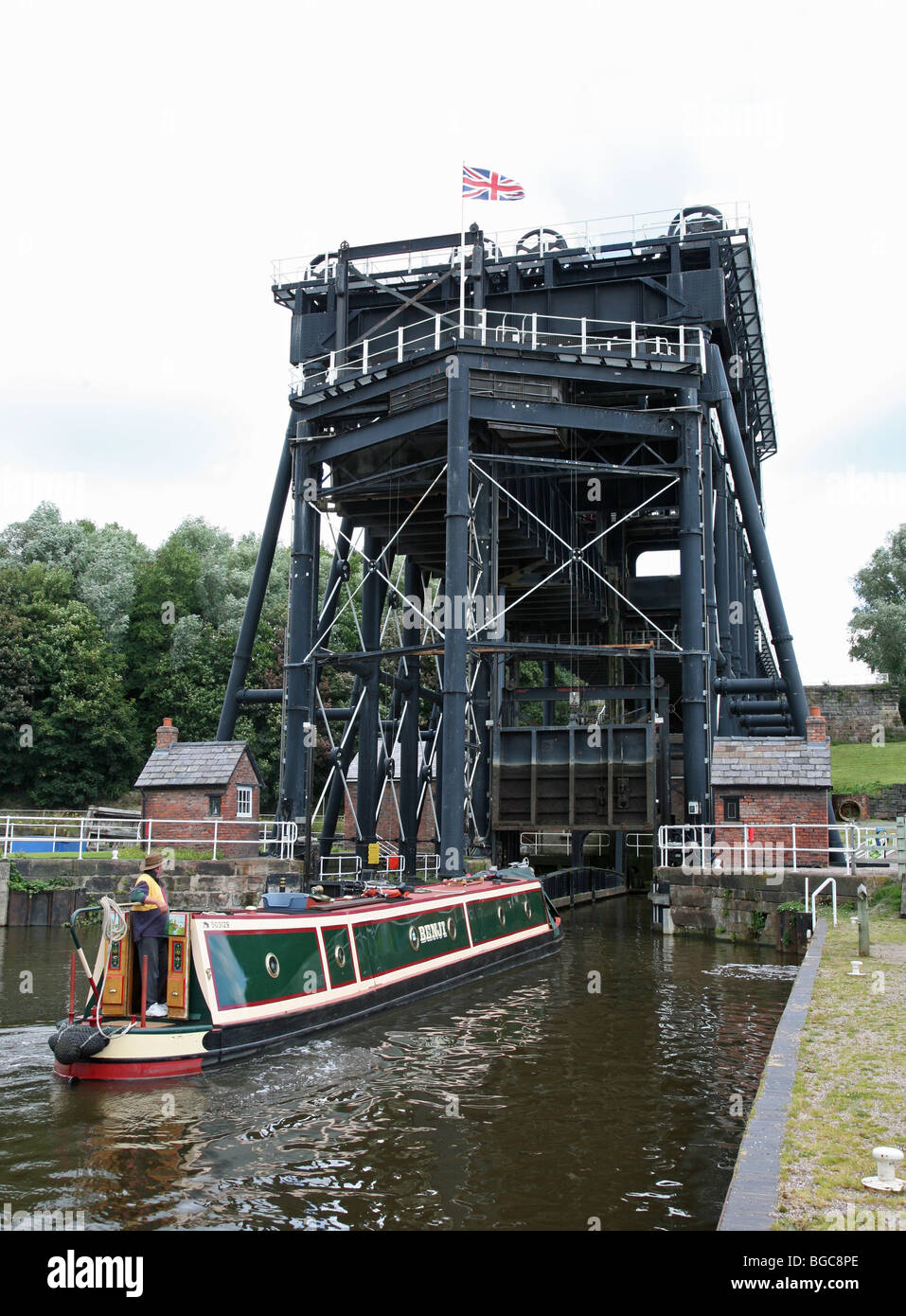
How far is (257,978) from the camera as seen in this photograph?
11.9 m

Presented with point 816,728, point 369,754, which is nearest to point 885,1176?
point 816,728

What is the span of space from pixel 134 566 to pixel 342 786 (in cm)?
3662

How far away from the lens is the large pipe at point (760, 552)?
28.9 metres

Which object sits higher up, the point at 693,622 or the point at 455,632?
the point at 693,622

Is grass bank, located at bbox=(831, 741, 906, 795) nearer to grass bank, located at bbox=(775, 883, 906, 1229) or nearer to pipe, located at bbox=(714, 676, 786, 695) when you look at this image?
pipe, located at bbox=(714, 676, 786, 695)

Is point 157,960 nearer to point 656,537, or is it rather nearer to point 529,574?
point 529,574

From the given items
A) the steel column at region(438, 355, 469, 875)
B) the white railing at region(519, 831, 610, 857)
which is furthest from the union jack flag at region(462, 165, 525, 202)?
the white railing at region(519, 831, 610, 857)

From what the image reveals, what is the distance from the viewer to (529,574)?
3484 cm

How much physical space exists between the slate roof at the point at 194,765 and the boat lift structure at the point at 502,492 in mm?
1667

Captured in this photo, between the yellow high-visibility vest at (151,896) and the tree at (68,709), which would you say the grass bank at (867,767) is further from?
the yellow high-visibility vest at (151,896)

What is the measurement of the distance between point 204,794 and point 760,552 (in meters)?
16.9

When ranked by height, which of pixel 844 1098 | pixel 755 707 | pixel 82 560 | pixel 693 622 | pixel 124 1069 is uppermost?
pixel 82 560

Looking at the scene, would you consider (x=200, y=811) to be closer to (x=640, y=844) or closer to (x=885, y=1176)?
(x=640, y=844)

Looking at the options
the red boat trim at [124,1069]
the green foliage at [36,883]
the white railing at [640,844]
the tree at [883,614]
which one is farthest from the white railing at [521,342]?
the tree at [883,614]
